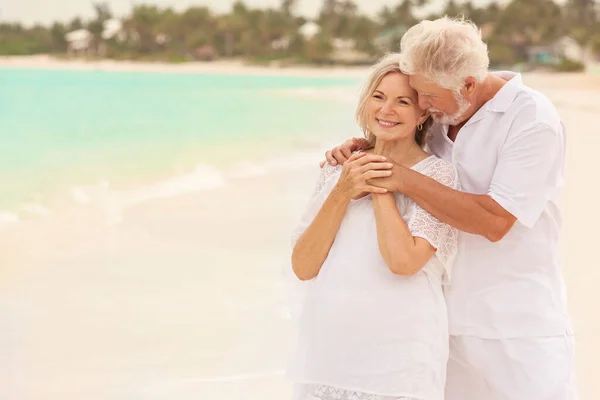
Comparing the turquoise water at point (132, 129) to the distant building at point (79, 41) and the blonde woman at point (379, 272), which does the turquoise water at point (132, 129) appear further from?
the distant building at point (79, 41)

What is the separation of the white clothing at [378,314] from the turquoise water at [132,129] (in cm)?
934

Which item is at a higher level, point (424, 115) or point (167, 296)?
point (424, 115)

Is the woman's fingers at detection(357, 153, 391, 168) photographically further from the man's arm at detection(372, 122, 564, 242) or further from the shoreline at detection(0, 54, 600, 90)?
the shoreline at detection(0, 54, 600, 90)

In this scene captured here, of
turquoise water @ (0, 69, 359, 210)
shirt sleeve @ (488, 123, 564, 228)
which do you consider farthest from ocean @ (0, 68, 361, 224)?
shirt sleeve @ (488, 123, 564, 228)

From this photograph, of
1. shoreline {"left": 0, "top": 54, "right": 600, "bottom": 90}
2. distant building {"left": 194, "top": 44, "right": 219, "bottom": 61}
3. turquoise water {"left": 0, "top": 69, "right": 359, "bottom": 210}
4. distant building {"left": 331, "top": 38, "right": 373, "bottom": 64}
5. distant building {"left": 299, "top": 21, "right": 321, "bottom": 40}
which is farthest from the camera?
distant building {"left": 299, "top": 21, "right": 321, "bottom": 40}

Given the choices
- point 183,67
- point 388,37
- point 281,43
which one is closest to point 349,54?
point 388,37

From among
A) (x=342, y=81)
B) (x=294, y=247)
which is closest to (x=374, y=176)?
(x=294, y=247)

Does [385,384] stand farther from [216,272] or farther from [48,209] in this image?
[48,209]

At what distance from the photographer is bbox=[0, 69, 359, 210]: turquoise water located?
47.3 ft

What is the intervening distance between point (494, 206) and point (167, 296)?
3993 mm

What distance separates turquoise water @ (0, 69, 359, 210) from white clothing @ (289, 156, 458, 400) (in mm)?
9339

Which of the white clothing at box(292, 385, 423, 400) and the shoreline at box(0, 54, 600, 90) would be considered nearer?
the white clothing at box(292, 385, 423, 400)

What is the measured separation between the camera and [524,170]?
7.18ft

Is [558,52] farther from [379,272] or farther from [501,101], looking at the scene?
[379,272]
